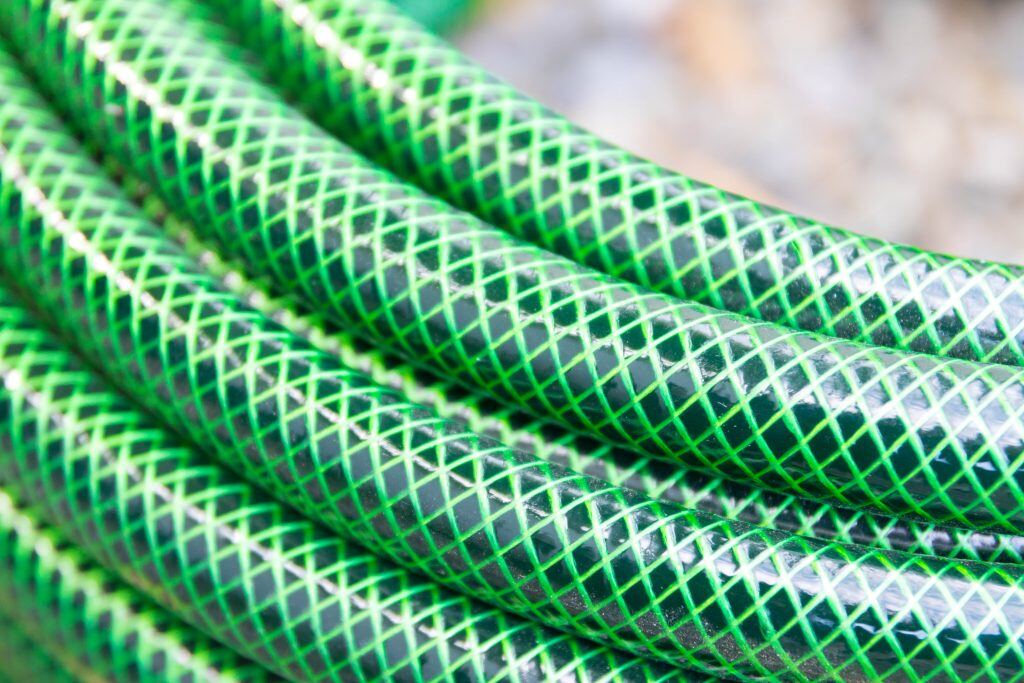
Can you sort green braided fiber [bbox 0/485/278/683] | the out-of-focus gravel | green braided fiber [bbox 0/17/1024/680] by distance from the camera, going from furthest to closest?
1. the out-of-focus gravel
2. green braided fiber [bbox 0/485/278/683]
3. green braided fiber [bbox 0/17/1024/680]

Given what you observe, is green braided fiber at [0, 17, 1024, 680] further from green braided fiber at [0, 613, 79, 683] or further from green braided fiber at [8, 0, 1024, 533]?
green braided fiber at [0, 613, 79, 683]

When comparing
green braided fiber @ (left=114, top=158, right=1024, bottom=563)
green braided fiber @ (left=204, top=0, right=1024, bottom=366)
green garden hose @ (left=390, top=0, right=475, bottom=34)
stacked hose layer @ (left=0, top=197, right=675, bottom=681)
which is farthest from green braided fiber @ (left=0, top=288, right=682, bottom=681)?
green garden hose @ (left=390, top=0, right=475, bottom=34)

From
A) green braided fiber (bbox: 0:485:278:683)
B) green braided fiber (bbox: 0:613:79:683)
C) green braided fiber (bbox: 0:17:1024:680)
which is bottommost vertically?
green braided fiber (bbox: 0:613:79:683)

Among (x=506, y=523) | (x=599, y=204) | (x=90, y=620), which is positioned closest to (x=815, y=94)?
(x=599, y=204)

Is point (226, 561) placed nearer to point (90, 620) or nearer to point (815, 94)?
point (90, 620)

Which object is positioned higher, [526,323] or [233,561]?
[526,323]

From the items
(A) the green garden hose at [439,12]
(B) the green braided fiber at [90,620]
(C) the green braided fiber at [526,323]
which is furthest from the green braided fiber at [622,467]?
(A) the green garden hose at [439,12]
